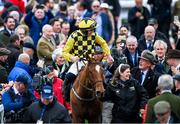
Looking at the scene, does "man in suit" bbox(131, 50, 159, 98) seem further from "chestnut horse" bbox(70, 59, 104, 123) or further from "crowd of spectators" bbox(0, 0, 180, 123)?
"chestnut horse" bbox(70, 59, 104, 123)

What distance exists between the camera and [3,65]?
853 inches

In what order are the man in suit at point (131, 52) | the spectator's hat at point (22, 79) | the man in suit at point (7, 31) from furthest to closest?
1. the man in suit at point (7, 31)
2. the man in suit at point (131, 52)
3. the spectator's hat at point (22, 79)

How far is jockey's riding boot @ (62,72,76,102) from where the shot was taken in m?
20.1

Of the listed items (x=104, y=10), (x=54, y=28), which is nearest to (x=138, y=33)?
(x=104, y=10)

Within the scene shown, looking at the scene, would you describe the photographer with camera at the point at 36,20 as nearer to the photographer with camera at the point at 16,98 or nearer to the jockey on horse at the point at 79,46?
the jockey on horse at the point at 79,46

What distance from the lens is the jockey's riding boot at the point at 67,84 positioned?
790 inches

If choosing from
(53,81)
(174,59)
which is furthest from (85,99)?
(174,59)

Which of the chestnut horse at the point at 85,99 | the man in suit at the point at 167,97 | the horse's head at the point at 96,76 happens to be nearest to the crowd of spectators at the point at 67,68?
the man in suit at the point at 167,97

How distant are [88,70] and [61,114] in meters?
1.44

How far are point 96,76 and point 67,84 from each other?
1.39m

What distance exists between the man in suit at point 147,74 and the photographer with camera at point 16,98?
2451 millimetres

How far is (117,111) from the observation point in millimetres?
19266

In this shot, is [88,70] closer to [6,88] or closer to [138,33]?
[6,88]

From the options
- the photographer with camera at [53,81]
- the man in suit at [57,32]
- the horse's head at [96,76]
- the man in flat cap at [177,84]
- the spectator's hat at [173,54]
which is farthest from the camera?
the man in suit at [57,32]
